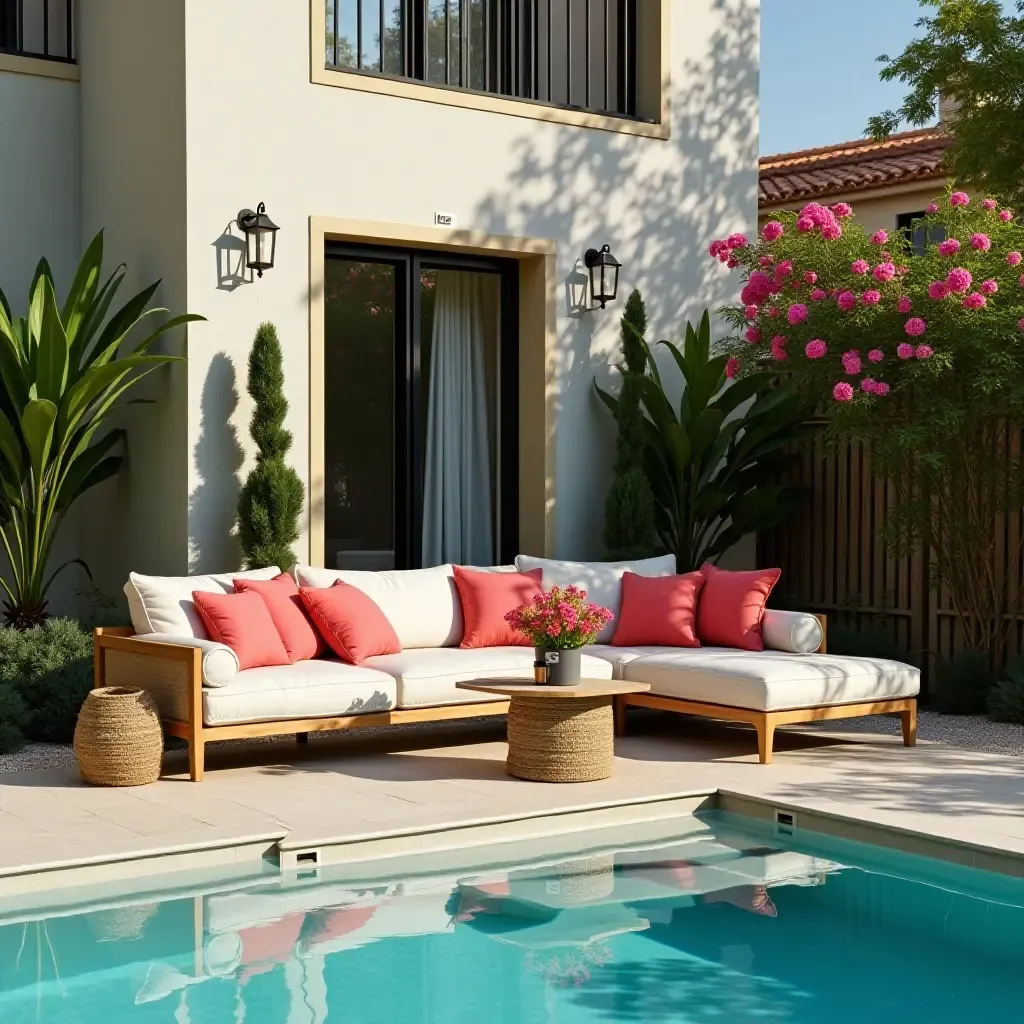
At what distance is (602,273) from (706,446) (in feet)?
4.19

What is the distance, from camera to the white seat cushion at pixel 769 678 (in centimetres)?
697

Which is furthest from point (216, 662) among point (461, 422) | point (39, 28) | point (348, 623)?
point (39, 28)

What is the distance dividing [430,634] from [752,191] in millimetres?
4403

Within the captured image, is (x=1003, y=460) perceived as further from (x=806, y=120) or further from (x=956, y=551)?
(x=806, y=120)

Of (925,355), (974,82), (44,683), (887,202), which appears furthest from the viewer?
(887,202)

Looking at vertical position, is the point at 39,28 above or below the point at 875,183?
below

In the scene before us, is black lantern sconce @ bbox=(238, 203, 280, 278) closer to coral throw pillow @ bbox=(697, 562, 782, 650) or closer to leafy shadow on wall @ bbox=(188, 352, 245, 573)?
leafy shadow on wall @ bbox=(188, 352, 245, 573)

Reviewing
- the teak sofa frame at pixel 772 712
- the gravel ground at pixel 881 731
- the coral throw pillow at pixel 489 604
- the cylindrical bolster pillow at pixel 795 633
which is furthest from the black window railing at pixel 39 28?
the cylindrical bolster pillow at pixel 795 633

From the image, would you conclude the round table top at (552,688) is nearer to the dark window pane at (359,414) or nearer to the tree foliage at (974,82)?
the dark window pane at (359,414)

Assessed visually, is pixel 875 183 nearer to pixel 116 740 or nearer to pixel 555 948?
pixel 116 740

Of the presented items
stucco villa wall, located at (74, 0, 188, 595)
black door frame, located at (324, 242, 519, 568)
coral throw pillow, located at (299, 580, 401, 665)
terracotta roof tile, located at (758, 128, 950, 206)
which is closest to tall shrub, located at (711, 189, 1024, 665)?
black door frame, located at (324, 242, 519, 568)

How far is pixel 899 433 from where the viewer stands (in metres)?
8.20

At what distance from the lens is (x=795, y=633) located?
7770 mm

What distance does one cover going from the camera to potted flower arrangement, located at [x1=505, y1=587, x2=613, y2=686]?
21.6 feet
